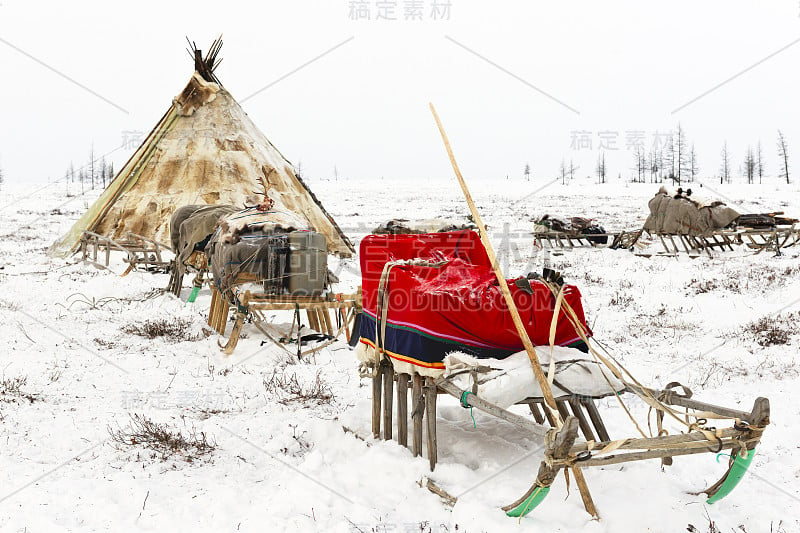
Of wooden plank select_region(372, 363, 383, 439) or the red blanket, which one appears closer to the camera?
the red blanket

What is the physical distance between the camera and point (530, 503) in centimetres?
301

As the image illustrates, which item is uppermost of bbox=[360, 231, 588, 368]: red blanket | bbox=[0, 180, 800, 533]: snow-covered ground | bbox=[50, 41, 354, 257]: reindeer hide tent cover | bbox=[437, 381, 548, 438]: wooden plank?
bbox=[50, 41, 354, 257]: reindeer hide tent cover

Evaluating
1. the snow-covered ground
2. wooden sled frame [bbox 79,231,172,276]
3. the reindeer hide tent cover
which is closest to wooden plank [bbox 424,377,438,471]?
the snow-covered ground

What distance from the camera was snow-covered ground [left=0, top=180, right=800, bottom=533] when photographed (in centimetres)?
333

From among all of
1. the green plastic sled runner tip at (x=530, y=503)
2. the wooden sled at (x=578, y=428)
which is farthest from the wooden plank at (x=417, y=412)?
the green plastic sled runner tip at (x=530, y=503)

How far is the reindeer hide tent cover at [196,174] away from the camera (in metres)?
14.3

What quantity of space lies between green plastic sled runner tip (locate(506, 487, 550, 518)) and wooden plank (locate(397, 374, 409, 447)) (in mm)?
1122

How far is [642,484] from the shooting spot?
353cm

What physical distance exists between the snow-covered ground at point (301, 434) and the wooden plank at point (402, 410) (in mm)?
99

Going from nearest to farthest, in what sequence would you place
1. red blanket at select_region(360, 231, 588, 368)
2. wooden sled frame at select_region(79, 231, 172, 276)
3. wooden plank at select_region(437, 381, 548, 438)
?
wooden plank at select_region(437, 381, 548, 438), red blanket at select_region(360, 231, 588, 368), wooden sled frame at select_region(79, 231, 172, 276)

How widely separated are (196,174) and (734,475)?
13.6 m

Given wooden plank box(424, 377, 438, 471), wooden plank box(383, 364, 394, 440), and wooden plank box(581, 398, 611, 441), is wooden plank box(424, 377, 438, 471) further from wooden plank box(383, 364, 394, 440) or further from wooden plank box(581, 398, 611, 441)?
wooden plank box(581, 398, 611, 441)

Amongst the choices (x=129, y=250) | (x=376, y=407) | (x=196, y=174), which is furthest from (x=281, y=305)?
(x=196, y=174)

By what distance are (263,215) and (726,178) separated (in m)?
93.9
